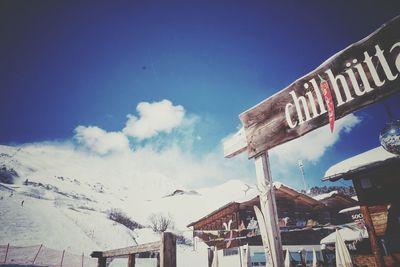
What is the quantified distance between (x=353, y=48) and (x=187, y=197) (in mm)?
109866

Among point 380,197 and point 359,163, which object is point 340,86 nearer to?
point 359,163

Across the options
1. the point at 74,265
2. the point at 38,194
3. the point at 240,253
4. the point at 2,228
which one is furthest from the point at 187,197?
the point at 240,253

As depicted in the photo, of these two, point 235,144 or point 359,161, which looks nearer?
point 235,144

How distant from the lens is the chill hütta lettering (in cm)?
194

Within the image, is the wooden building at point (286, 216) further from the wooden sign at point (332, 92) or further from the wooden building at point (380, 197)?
the wooden sign at point (332, 92)

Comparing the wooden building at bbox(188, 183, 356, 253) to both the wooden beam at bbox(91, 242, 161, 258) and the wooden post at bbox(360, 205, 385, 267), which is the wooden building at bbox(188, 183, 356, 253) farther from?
the wooden beam at bbox(91, 242, 161, 258)

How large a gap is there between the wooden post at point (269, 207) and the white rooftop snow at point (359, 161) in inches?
376

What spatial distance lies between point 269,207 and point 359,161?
10529mm

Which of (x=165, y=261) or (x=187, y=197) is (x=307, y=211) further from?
(x=187, y=197)

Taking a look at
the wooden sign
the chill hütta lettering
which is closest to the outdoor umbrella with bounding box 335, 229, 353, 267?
the wooden sign

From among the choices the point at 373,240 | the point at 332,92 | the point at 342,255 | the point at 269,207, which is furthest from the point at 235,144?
the point at 373,240

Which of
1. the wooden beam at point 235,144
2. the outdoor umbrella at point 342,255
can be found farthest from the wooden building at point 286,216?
the wooden beam at point 235,144

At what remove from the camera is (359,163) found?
10.6 m

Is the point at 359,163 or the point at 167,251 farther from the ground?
the point at 359,163
